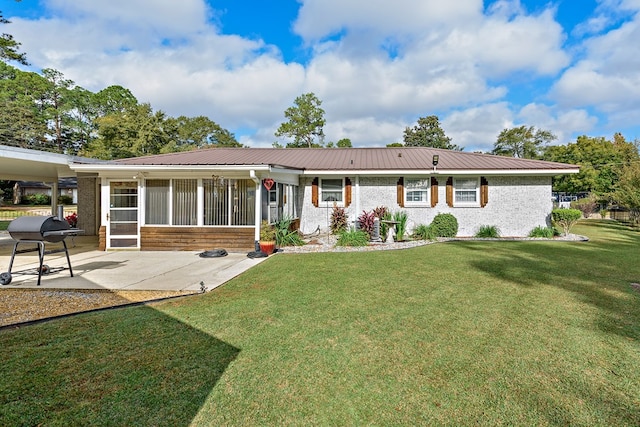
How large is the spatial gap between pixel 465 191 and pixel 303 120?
102ft

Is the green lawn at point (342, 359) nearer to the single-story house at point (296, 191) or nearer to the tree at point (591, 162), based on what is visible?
the single-story house at point (296, 191)

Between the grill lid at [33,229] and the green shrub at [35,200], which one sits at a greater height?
the green shrub at [35,200]

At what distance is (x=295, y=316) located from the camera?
4.21m

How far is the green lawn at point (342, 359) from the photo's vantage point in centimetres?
232

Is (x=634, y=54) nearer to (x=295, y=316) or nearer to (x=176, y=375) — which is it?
(x=295, y=316)

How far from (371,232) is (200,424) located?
1010 cm

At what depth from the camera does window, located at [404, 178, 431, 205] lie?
41.7 ft

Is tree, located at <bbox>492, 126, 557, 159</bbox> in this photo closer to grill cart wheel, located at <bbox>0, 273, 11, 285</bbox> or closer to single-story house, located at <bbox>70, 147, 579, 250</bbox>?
single-story house, located at <bbox>70, 147, 579, 250</bbox>

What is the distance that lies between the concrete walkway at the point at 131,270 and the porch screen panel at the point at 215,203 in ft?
4.18


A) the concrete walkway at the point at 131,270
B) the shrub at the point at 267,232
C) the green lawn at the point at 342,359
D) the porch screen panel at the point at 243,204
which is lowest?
the green lawn at the point at 342,359

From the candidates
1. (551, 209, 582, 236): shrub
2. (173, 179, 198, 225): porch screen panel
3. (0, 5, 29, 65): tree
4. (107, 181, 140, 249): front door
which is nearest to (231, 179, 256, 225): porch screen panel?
(173, 179, 198, 225): porch screen panel

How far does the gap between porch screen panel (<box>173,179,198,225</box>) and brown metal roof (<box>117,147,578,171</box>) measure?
2.66ft

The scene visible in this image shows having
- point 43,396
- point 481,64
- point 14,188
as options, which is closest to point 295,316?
point 43,396

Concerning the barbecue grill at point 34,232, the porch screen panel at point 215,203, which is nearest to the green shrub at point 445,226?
the porch screen panel at point 215,203
